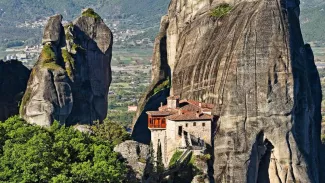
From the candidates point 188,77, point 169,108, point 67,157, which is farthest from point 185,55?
point 67,157

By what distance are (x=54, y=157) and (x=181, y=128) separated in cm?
1734

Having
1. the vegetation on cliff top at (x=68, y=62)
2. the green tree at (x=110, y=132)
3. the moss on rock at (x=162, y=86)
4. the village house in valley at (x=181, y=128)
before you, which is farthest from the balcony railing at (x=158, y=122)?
the moss on rock at (x=162, y=86)

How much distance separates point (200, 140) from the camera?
8131 centimetres

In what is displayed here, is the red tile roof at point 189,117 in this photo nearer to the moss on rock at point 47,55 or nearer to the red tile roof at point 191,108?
the red tile roof at point 191,108

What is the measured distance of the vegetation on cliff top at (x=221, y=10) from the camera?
96.0 m

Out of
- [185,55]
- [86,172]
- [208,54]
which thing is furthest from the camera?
[185,55]

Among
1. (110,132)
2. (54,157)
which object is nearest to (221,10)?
(110,132)

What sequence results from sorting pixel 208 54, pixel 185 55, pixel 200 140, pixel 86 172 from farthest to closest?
pixel 185 55 < pixel 208 54 < pixel 200 140 < pixel 86 172

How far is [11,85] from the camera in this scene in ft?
334

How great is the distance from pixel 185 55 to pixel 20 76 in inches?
645

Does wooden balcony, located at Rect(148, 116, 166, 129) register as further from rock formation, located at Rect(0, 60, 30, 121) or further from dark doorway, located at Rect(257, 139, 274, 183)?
rock formation, located at Rect(0, 60, 30, 121)

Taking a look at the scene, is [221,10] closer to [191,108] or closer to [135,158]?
[191,108]

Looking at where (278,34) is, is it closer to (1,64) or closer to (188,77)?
(188,77)

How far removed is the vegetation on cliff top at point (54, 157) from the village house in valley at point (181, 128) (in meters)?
11.8
